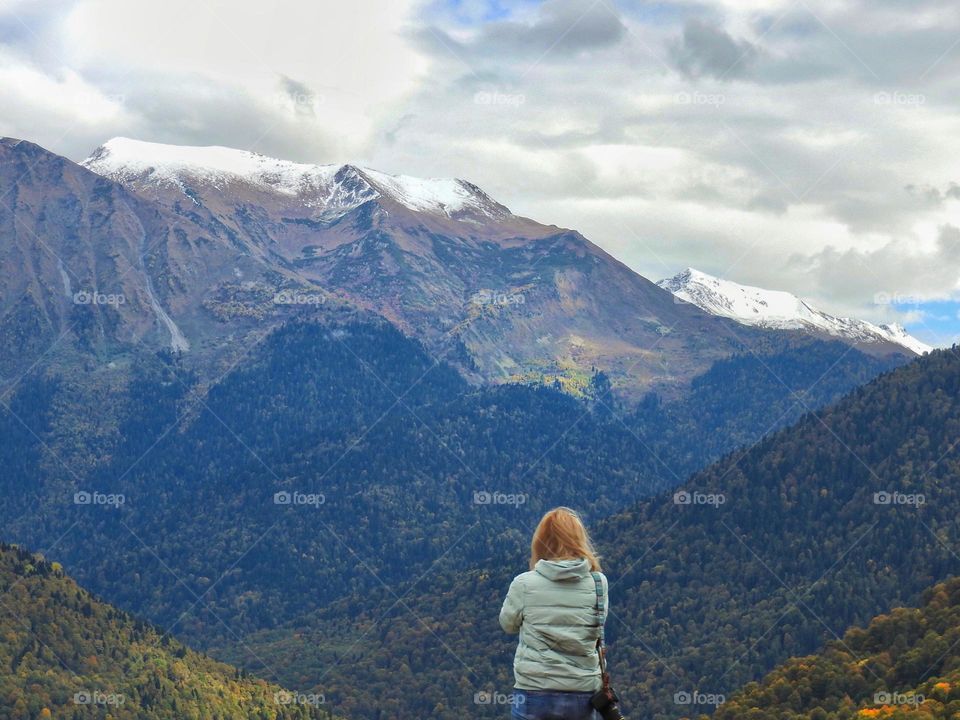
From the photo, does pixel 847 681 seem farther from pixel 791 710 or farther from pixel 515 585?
pixel 515 585

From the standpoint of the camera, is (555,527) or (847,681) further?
(847,681)

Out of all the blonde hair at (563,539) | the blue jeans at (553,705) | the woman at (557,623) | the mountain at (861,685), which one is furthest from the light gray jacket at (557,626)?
the mountain at (861,685)

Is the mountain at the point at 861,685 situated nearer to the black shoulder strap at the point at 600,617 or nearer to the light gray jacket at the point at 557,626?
the black shoulder strap at the point at 600,617

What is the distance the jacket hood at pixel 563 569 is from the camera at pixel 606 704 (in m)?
2.82

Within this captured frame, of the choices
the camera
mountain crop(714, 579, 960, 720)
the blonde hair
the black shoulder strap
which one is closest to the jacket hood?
the blonde hair

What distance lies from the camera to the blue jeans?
28 centimetres

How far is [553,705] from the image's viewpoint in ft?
101

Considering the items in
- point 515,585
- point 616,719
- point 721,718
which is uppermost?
point 515,585

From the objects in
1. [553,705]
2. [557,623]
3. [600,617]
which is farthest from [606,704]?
Result: [557,623]

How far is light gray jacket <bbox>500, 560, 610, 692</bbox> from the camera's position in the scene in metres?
30.5

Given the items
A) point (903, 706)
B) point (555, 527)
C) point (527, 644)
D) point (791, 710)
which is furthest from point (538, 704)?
point (791, 710)

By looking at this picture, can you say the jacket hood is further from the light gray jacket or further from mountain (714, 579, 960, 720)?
mountain (714, 579, 960, 720)

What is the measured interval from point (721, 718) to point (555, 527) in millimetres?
173478

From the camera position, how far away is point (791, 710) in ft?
595
